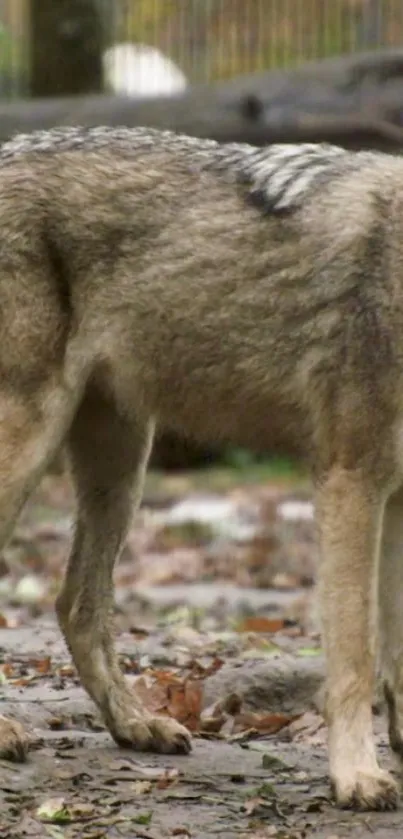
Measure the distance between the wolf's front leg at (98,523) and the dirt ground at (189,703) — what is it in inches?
10.9

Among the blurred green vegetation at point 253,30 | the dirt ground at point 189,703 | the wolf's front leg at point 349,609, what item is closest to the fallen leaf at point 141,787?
the dirt ground at point 189,703

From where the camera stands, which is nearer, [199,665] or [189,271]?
[189,271]

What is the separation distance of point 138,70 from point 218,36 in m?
0.77

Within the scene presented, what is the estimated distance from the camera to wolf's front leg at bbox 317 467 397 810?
4859mm

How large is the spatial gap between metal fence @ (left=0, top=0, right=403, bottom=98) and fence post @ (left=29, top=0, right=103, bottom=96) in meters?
0.11

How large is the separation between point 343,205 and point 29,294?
105cm

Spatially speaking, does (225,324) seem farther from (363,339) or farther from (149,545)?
(149,545)

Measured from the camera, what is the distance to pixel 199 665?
6.92 metres

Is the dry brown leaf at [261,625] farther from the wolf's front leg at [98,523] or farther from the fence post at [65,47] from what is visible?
the fence post at [65,47]

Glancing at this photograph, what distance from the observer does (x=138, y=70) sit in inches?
582

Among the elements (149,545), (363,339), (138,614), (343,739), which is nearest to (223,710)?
(343,739)

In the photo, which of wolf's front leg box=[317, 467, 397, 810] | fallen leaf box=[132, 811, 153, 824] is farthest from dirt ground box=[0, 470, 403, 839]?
wolf's front leg box=[317, 467, 397, 810]

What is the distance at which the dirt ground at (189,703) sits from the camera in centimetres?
463

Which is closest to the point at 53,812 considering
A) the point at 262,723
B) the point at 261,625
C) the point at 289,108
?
the point at 262,723
